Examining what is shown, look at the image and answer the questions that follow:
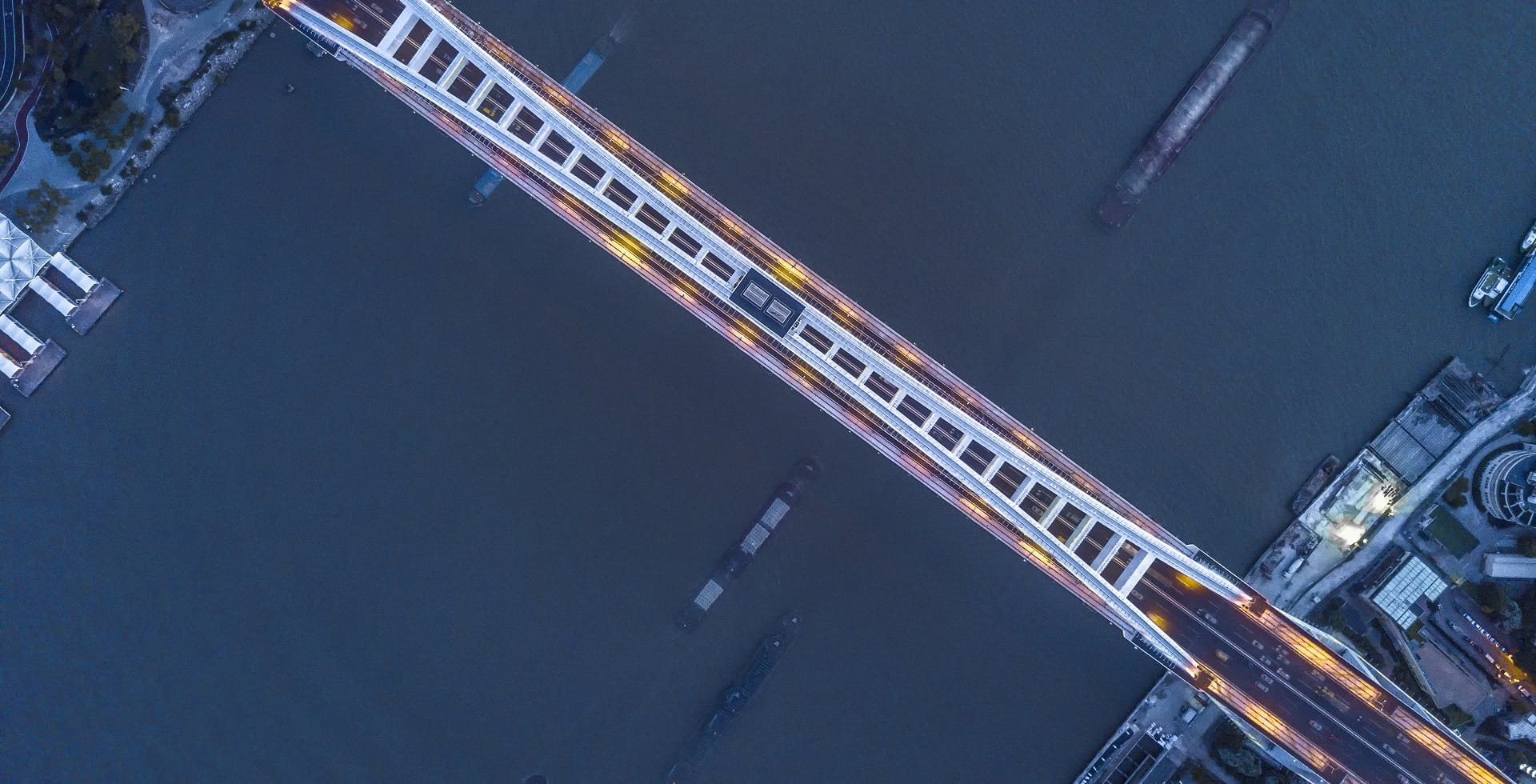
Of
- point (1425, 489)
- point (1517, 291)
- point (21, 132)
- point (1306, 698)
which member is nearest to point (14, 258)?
point (21, 132)

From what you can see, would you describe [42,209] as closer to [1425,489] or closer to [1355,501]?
[1355,501]

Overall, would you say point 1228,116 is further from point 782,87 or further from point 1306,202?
point 782,87

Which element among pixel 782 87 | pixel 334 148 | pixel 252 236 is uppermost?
pixel 782 87

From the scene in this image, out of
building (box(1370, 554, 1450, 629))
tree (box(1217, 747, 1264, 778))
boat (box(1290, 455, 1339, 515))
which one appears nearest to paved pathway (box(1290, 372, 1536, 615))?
building (box(1370, 554, 1450, 629))

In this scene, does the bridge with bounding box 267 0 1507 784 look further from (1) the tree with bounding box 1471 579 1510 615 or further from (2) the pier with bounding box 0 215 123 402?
(2) the pier with bounding box 0 215 123 402

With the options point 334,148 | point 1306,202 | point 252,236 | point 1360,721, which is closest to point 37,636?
point 252,236

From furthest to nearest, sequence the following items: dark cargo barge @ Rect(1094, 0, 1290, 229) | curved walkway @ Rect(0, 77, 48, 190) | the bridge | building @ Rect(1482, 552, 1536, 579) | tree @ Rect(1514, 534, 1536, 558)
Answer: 1. curved walkway @ Rect(0, 77, 48, 190)
2. dark cargo barge @ Rect(1094, 0, 1290, 229)
3. building @ Rect(1482, 552, 1536, 579)
4. tree @ Rect(1514, 534, 1536, 558)
5. the bridge
